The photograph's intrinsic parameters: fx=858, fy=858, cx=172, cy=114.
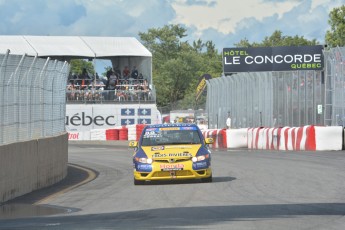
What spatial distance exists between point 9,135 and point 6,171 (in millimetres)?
1084

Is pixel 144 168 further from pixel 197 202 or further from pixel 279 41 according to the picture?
pixel 279 41

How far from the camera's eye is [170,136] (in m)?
19.2

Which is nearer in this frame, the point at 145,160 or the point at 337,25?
the point at 145,160

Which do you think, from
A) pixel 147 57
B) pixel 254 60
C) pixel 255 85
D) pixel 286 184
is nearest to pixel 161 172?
pixel 286 184

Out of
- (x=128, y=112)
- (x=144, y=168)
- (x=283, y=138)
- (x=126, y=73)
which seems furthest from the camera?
(x=126, y=73)

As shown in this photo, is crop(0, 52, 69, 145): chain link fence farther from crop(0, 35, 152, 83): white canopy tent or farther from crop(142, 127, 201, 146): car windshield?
crop(0, 35, 152, 83): white canopy tent

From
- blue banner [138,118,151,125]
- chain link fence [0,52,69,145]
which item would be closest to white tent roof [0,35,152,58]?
blue banner [138,118,151,125]

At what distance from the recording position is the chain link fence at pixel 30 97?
1645 centimetres

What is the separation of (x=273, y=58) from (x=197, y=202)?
4276 centimetres

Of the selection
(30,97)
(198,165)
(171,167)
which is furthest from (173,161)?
(30,97)

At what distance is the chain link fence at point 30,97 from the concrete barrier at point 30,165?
0.23 metres

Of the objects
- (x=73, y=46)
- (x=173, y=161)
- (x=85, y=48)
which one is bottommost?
(x=173, y=161)

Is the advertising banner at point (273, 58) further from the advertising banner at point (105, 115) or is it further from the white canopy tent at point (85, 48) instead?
the white canopy tent at point (85, 48)

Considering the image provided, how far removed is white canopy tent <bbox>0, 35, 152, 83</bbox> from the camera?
192ft
